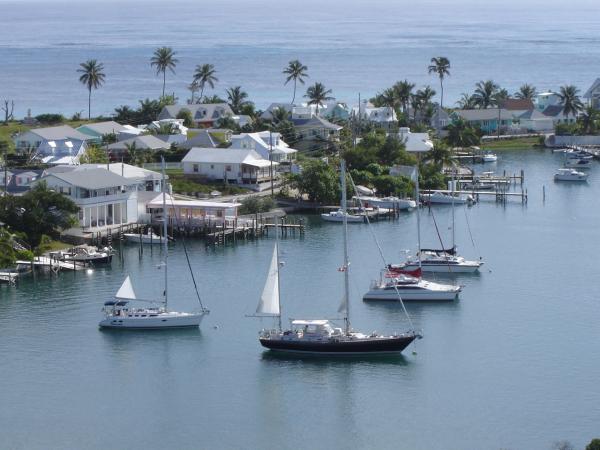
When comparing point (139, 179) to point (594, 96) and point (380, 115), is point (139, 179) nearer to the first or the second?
point (380, 115)

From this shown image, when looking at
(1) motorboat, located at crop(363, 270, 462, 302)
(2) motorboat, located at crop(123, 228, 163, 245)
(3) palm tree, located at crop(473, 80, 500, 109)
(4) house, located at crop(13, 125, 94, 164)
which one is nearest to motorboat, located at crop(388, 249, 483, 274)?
(1) motorboat, located at crop(363, 270, 462, 302)

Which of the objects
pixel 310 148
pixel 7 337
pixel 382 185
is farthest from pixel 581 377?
pixel 310 148

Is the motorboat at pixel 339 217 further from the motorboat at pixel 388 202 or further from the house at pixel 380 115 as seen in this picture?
the house at pixel 380 115

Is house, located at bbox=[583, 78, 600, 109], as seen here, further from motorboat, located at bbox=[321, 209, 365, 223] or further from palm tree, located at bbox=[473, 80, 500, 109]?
motorboat, located at bbox=[321, 209, 365, 223]

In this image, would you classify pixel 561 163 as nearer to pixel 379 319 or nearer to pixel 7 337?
pixel 379 319

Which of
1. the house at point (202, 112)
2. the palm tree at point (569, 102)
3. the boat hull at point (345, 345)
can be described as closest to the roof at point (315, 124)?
the house at point (202, 112)

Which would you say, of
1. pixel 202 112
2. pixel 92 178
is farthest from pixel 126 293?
pixel 202 112
